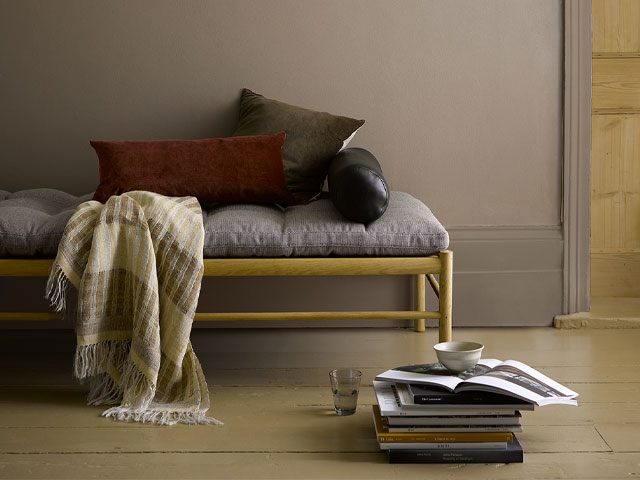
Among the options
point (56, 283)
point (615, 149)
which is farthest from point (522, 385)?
point (615, 149)

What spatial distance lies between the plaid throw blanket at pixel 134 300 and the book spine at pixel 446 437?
23.3 inches

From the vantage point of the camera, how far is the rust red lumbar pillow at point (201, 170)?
2.47 metres

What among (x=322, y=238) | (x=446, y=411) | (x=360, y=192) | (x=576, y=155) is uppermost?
(x=576, y=155)

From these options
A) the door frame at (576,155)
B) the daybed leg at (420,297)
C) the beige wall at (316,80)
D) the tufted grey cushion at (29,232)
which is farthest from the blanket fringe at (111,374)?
Answer: the door frame at (576,155)

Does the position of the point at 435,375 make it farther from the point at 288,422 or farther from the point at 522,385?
the point at 288,422

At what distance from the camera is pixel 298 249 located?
87.4 inches

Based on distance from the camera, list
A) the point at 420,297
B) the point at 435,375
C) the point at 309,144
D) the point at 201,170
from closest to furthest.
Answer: the point at 435,375, the point at 201,170, the point at 309,144, the point at 420,297

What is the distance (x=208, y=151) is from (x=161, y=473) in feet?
3.81

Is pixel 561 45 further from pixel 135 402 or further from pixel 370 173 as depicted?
pixel 135 402

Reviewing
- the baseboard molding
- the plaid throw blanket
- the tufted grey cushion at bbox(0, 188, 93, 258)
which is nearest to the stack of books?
the plaid throw blanket

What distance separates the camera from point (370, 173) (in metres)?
2.22

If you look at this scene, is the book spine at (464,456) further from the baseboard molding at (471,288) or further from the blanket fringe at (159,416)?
the baseboard molding at (471,288)

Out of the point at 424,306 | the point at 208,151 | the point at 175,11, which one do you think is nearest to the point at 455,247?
the point at 424,306

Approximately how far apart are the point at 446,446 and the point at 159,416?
0.76 meters
